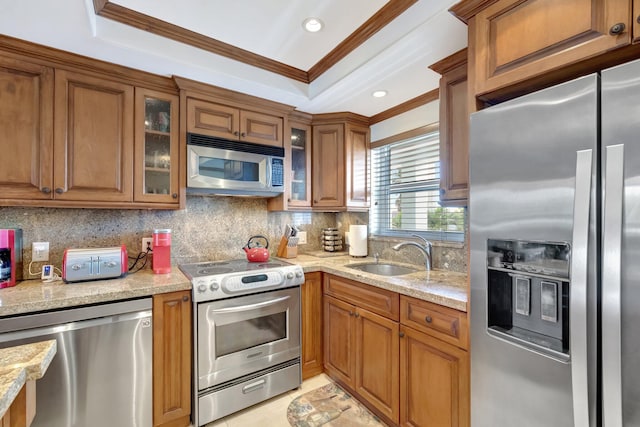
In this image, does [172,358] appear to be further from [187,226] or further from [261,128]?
[261,128]

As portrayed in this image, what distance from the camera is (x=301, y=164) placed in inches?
109

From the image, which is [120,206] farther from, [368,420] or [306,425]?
[368,420]

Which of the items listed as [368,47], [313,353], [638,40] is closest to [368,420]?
[313,353]

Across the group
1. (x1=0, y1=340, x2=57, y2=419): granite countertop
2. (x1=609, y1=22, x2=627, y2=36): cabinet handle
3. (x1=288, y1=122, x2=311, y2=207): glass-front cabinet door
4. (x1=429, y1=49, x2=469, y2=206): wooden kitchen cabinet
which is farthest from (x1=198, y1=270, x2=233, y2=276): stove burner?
(x1=609, y1=22, x2=627, y2=36): cabinet handle

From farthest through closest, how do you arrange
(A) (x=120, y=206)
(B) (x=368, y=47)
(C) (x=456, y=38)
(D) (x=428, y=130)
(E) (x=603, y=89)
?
(D) (x=428, y=130) < (A) (x=120, y=206) < (B) (x=368, y=47) < (C) (x=456, y=38) < (E) (x=603, y=89)

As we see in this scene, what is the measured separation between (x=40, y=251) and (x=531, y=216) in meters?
2.73

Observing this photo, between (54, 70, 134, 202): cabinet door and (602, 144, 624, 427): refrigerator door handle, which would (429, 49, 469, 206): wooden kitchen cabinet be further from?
(54, 70, 134, 202): cabinet door

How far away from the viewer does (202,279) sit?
1.83 meters

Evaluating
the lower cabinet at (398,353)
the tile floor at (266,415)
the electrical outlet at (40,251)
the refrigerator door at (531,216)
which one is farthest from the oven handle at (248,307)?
the refrigerator door at (531,216)

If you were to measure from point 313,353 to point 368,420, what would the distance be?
2.06 ft

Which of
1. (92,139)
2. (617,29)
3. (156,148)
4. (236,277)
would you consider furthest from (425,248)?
(92,139)

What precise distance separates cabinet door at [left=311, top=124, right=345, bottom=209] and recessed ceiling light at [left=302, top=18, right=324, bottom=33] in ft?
3.40

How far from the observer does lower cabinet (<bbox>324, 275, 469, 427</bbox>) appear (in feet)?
4.75

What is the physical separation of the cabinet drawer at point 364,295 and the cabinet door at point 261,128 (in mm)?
1238
